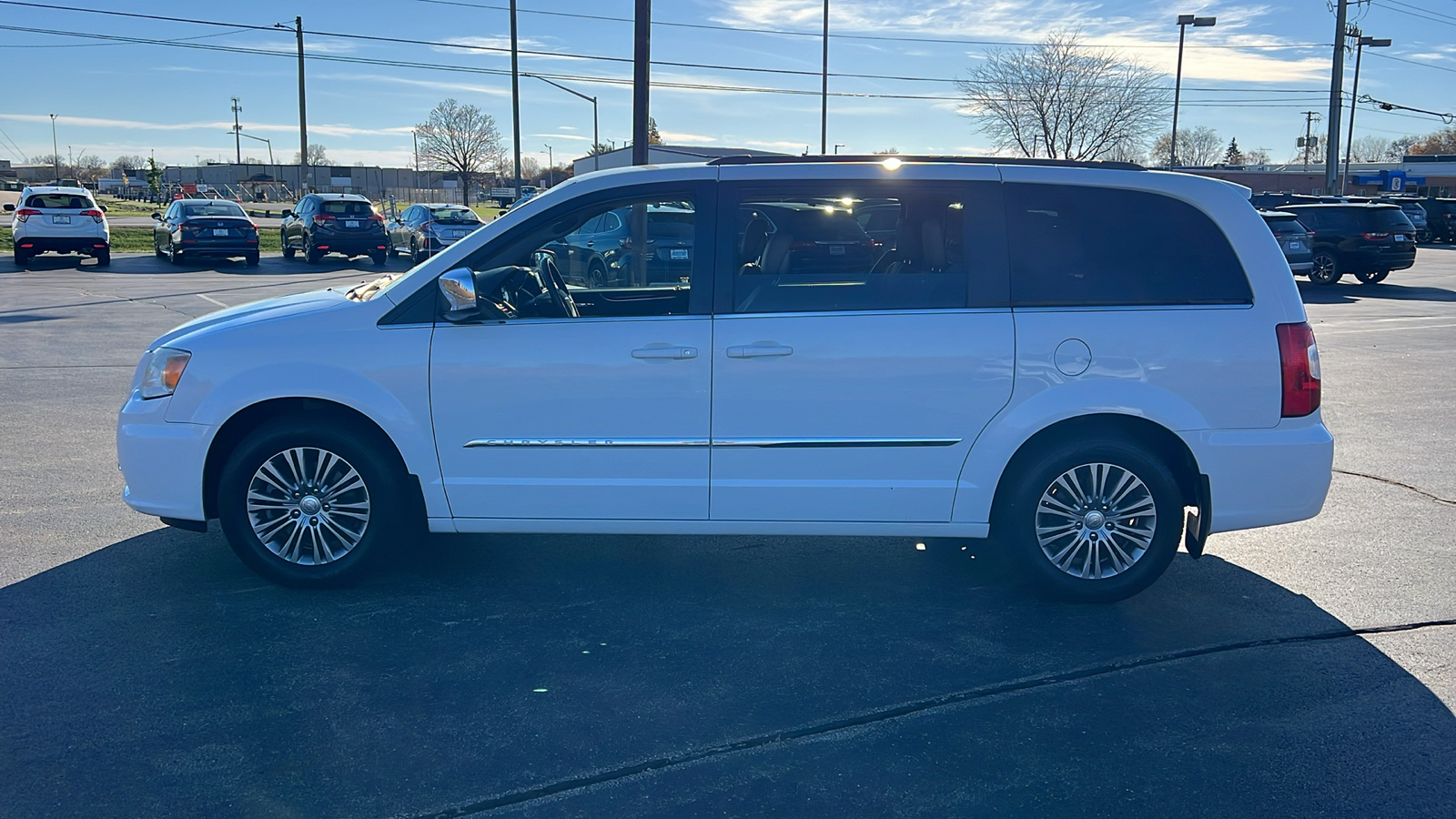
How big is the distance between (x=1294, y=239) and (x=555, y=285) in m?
21.5

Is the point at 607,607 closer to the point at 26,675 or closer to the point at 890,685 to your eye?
the point at 890,685

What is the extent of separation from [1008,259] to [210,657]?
11.8 feet

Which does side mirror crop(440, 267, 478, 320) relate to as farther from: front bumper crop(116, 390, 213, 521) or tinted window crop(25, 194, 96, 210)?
tinted window crop(25, 194, 96, 210)

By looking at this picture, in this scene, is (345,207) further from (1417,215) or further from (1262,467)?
(1417,215)

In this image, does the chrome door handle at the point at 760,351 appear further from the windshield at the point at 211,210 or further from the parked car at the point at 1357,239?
the windshield at the point at 211,210

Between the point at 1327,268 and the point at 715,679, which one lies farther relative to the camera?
the point at 1327,268

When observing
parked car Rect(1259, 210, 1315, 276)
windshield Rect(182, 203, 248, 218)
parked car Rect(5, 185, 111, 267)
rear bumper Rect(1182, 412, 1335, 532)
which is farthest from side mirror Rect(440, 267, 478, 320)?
windshield Rect(182, 203, 248, 218)

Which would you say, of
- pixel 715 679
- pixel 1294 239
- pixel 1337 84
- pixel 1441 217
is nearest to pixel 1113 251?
pixel 715 679

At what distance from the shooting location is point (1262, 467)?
4945 mm

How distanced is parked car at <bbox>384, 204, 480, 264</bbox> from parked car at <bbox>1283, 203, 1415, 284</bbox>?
1885 centimetres

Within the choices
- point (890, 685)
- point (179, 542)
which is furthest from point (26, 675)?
point (890, 685)

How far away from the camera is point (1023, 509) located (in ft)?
16.4

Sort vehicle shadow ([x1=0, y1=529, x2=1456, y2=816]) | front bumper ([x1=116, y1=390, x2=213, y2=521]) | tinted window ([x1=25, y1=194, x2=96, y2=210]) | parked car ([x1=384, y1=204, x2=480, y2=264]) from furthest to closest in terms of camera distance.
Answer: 1. parked car ([x1=384, y1=204, x2=480, y2=264])
2. tinted window ([x1=25, y1=194, x2=96, y2=210])
3. front bumper ([x1=116, y1=390, x2=213, y2=521])
4. vehicle shadow ([x1=0, y1=529, x2=1456, y2=816])

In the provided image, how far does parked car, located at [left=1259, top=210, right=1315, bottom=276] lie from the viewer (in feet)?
75.5
